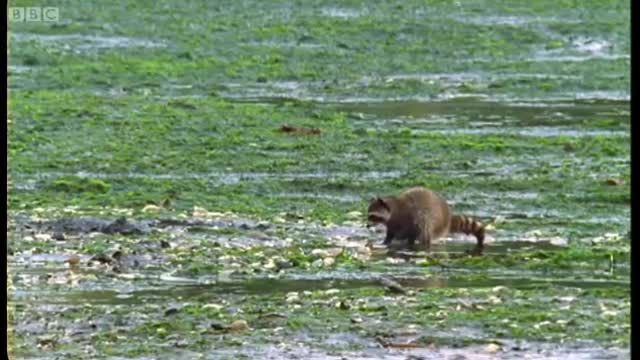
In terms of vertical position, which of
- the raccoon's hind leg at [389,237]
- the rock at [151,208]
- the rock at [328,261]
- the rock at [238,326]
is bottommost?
the rock at [151,208]

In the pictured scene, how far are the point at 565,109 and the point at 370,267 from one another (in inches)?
310

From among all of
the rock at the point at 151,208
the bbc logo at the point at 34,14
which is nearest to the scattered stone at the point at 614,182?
the rock at the point at 151,208

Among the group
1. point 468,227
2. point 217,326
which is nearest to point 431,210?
point 468,227

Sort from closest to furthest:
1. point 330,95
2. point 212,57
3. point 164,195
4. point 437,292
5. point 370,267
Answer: point 437,292 < point 370,267 < point 164,195 < point 330,95 < point 212,57

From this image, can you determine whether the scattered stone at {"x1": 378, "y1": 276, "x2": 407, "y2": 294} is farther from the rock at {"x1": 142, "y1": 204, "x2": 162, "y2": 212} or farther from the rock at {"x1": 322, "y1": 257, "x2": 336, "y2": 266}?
the rock at {"x1": 142, "y1": 204, "x2": 162, "y2": 212}

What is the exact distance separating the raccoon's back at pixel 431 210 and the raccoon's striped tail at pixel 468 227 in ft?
0.20

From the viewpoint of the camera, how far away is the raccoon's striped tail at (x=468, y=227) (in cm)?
1102

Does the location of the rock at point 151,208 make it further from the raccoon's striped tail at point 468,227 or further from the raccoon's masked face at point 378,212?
the raccoon's striped tail at point 468,227

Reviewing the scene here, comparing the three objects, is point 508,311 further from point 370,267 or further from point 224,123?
A: point 224,123

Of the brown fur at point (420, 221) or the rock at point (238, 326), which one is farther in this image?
the brown fur at point (420, 221)

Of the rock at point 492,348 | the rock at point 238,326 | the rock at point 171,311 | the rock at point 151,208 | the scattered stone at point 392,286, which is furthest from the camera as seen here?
the rock at point 151,208

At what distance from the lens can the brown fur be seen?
36.9 feet

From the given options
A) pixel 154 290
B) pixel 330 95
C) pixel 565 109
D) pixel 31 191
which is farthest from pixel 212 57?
pixel 154 290

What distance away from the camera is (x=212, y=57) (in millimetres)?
22109
